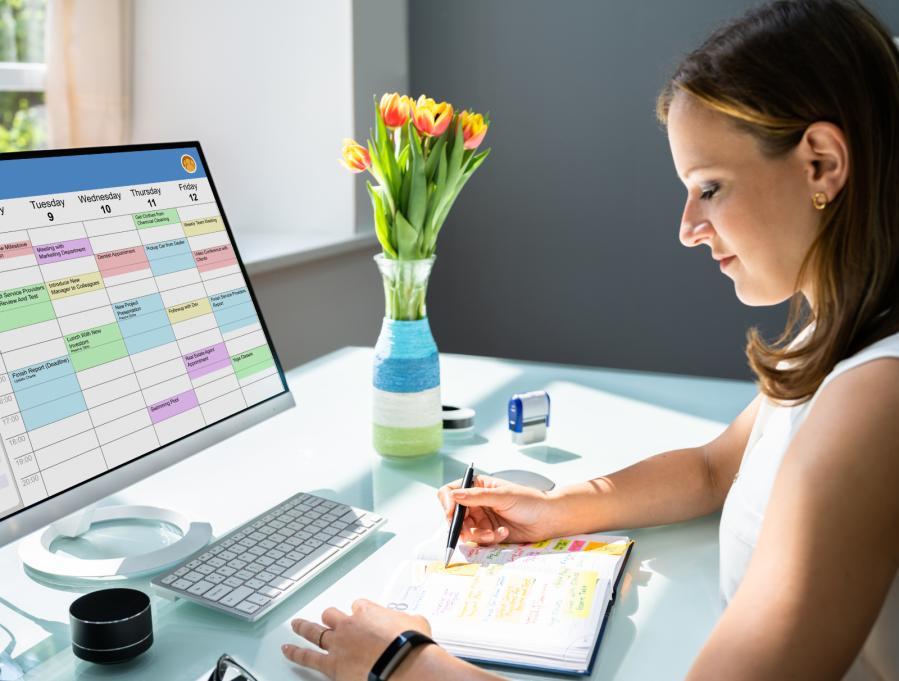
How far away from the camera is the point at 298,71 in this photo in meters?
2.52

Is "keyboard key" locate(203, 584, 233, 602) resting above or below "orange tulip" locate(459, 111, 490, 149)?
below

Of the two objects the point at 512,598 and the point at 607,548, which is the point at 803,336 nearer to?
the point at 607,548

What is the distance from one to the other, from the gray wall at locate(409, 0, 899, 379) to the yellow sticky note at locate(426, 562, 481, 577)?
80.4 inches

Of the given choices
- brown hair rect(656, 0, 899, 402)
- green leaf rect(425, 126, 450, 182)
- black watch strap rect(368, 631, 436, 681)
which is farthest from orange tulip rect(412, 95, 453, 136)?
black watch strap rect(368, 631, 436, 681)

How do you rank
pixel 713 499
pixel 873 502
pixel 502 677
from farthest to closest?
pixel 713 499 < pixel 502 677 < pixel 873 502

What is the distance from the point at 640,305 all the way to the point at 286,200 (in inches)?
50.3

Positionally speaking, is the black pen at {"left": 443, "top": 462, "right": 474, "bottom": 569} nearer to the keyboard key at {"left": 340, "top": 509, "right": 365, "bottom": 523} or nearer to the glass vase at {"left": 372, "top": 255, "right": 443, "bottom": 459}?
the keyboard key at {"left": 340, "top": 509, "right": 365, "bottom": 523}

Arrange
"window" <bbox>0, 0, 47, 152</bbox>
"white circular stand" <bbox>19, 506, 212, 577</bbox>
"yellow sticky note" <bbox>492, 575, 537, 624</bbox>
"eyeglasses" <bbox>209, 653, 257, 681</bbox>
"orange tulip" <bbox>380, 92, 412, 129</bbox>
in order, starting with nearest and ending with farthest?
"eyeglasses" <bbox>209, 653, 257, 681</bbox> < "yellow sticky note" <bbox>492, 575, 537, 624</bbox> < "white circular stand" <bbox>19, 506, 212, 577</bbox> < "orange tulip" <bbox>380, 92, 412, 129</bbox> < "window" <bbox>0, 0, 47, 152</bbox>

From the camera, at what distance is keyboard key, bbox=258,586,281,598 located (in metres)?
0.83

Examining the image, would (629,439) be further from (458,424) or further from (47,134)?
(47,134)

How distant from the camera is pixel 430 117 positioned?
1.14 meters

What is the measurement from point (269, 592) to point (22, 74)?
2.10m

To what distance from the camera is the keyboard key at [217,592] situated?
0.82 m

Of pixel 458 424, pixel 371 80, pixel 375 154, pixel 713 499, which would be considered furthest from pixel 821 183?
pixel 371 80
